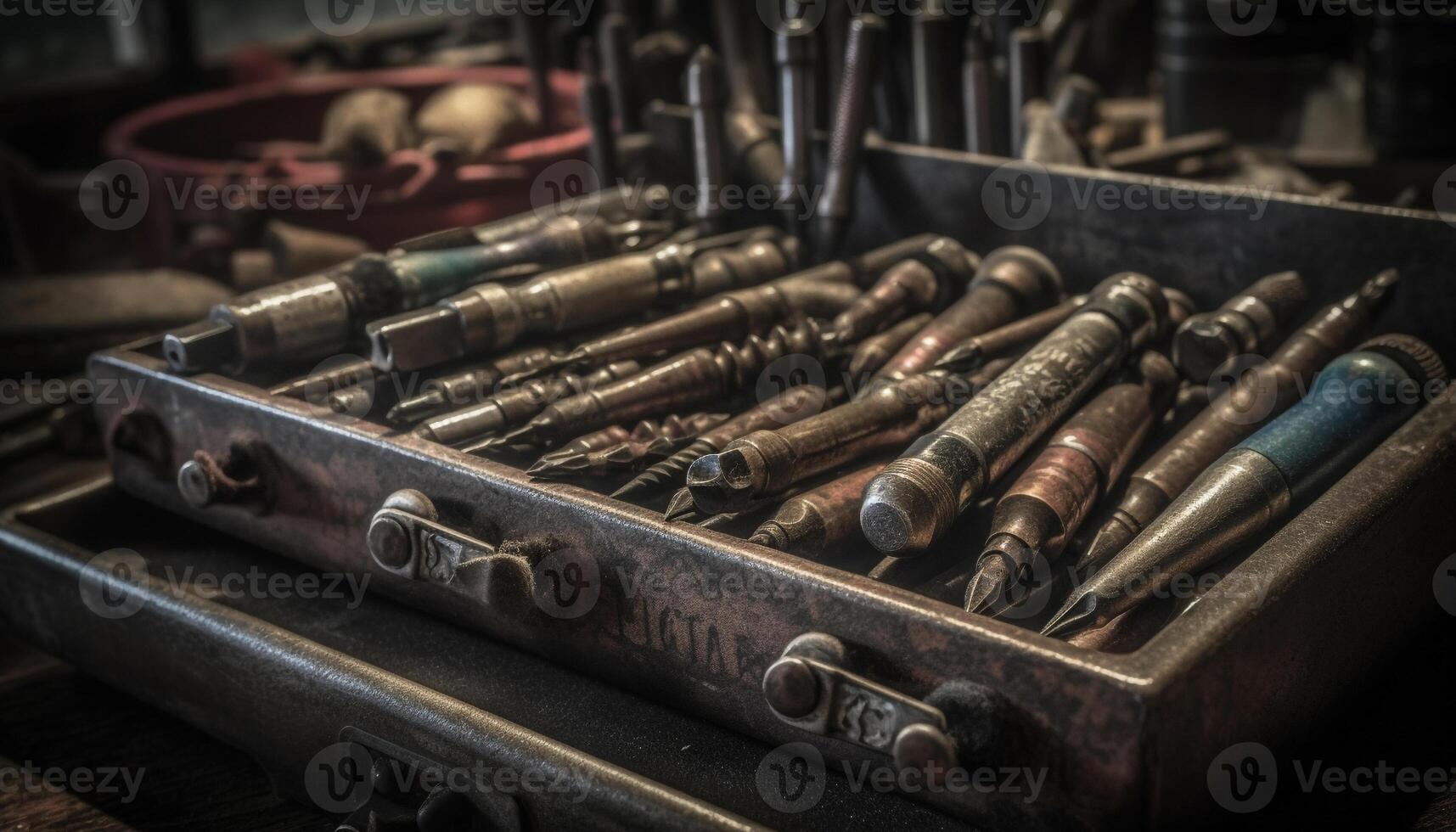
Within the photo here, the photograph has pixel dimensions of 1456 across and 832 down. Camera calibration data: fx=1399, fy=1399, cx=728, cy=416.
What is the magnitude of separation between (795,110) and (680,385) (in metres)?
0.57

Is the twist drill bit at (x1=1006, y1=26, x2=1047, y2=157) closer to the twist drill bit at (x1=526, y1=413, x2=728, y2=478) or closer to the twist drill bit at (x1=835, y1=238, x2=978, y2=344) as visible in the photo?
the twist drill bit at (x1=835, y1=238, x2=978, y2=344)

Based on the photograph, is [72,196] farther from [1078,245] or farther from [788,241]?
[1078,245]

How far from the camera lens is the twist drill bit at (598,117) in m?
2.09

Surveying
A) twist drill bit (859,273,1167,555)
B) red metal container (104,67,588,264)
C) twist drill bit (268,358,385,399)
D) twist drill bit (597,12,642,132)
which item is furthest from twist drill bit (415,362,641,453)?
red metal container (104,67,588,264)

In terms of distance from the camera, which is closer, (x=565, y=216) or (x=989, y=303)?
(x=989, y=303)

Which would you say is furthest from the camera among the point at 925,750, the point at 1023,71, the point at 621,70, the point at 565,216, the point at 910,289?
the point at 621,70

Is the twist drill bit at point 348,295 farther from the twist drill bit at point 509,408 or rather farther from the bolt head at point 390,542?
the bolt head at point 390,542

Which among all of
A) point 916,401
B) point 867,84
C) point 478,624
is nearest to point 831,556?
point 916,401

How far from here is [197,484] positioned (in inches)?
56.3

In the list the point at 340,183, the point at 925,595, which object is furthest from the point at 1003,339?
the point at 340,183

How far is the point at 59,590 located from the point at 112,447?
0.63 feet

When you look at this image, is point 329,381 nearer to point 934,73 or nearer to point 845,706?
point 845,706

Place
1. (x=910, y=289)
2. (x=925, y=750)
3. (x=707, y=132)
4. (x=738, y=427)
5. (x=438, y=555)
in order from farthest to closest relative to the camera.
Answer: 1. (x=707, y=132)
2. (x=910, y=289)
3. (x=738, y=427)
4. (x=438, y=555)
5. (x=925, y=750)

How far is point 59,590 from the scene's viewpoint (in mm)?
1498
